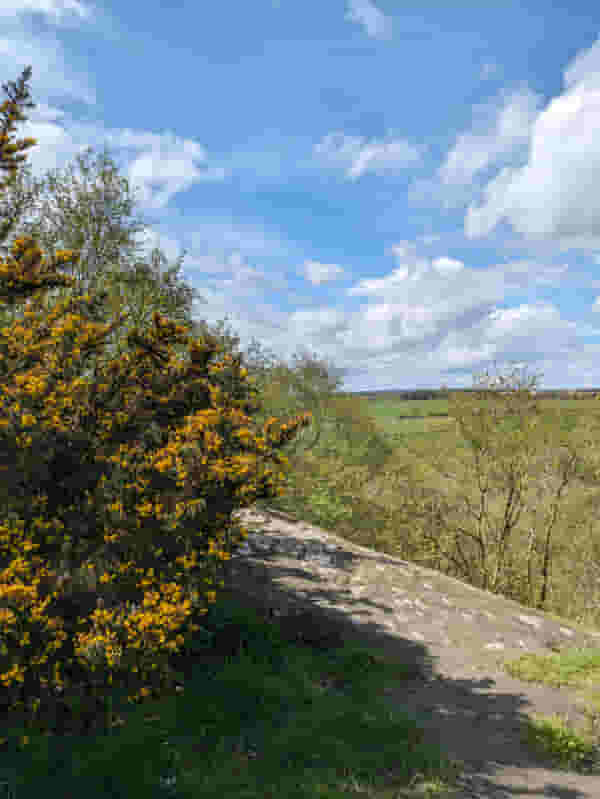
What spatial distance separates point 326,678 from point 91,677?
516 centimetres

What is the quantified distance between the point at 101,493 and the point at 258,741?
406 centimetres

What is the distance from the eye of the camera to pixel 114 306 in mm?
19531

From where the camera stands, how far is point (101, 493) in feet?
22.8

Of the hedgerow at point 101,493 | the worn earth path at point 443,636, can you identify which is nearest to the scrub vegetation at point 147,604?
the hedgerow at point 101,493

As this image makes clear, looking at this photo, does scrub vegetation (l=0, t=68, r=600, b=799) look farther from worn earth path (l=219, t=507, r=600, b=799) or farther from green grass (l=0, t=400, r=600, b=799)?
worn earth path (l=219, t=507, r=600, b=799)

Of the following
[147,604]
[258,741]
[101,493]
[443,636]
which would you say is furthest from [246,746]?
[443,636]

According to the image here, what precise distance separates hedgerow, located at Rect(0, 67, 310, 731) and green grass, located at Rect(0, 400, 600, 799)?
581 millimetres

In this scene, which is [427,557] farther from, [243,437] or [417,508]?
[243,437]

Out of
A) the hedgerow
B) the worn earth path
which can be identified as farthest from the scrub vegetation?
the worn earth path

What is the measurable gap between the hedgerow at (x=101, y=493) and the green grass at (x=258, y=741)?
581mm

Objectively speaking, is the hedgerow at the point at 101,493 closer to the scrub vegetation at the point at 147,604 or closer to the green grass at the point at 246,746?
the scrub vegetation at the point at 147,604

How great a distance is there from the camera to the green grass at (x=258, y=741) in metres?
5.54

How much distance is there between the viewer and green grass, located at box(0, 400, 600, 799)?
18.2 ft

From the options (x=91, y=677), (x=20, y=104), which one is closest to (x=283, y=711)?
(x=91, y=677)
